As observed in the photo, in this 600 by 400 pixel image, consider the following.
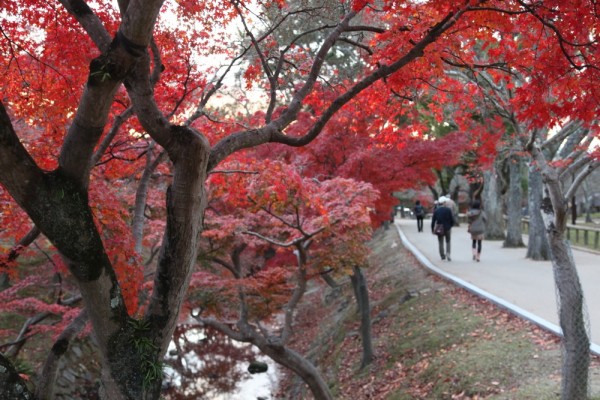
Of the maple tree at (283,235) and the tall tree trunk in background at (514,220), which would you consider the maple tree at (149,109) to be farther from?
the tall tree trunk in background at (514,220)

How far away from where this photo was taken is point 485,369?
799 centimetres

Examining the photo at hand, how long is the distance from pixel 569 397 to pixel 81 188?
546 cm

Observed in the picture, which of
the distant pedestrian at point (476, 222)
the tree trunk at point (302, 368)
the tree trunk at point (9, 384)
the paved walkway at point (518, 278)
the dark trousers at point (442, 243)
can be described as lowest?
the tree trunk at point (302, 368)

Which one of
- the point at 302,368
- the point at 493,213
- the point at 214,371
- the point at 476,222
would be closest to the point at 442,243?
the point at 476,222

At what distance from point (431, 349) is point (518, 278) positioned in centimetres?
423

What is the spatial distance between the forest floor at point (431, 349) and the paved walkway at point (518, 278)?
12.4 inches

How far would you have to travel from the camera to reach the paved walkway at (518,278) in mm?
9281

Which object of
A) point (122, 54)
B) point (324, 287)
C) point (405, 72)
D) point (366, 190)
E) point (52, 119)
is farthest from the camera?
point (324, 287)

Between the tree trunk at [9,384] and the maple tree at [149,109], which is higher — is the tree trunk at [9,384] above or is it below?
below

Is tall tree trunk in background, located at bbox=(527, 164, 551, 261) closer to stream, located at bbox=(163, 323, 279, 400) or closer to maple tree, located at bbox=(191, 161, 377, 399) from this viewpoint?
maple tree, located at bbox=(191, 161, 377, 399)

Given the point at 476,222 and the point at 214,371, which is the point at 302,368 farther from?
the point at 214,371

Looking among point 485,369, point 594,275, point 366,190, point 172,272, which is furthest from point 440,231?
point 172,272

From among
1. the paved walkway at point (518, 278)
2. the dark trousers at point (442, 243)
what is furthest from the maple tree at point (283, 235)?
the dark trousers at point (442, 243)

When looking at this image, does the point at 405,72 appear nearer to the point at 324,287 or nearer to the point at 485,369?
the point at 485,369
